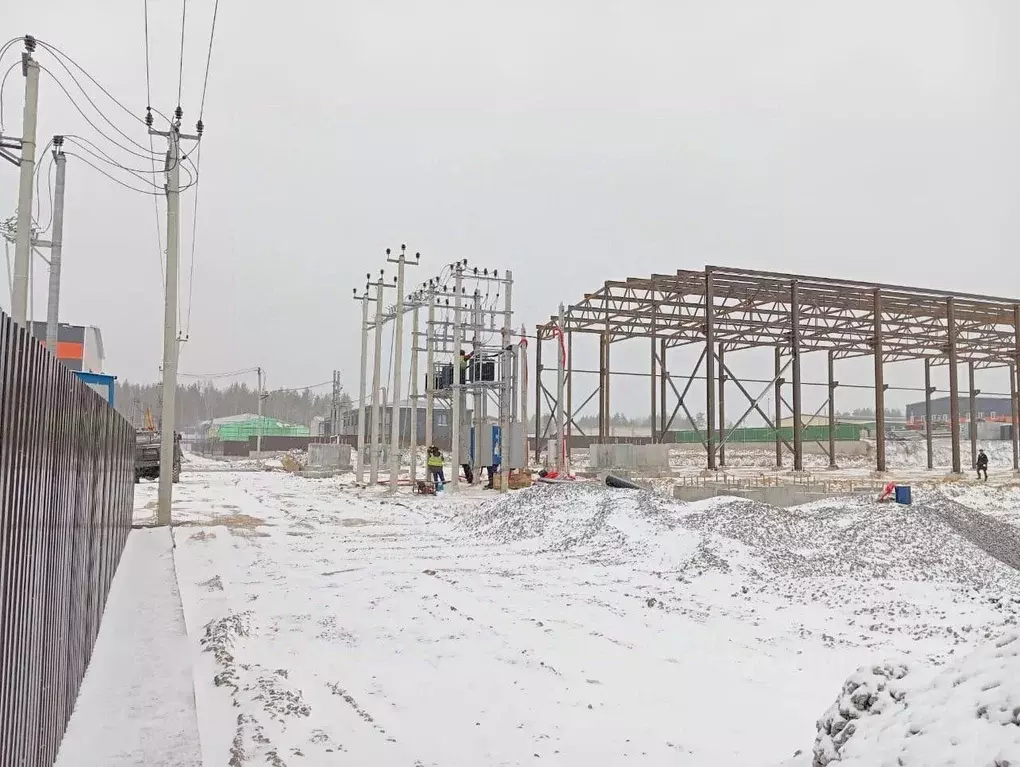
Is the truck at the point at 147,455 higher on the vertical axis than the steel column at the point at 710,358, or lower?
lower

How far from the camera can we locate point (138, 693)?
5242 millimetres

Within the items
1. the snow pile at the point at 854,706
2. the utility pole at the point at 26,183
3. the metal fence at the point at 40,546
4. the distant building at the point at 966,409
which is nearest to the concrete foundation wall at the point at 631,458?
the utility pole at the point at 26,183

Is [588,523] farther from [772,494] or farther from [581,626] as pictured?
[581,626]

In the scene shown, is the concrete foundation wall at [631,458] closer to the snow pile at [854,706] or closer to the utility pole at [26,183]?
the utility pole at [26,183]

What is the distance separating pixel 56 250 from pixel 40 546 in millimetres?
15153

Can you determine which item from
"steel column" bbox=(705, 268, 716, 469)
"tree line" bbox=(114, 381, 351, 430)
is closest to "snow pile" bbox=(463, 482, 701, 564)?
"steel column" bbox=(705, 268, 716, 469)

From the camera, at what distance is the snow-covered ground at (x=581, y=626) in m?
4.76

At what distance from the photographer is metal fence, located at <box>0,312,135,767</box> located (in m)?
3.02

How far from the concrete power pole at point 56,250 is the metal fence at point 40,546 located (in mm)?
12075

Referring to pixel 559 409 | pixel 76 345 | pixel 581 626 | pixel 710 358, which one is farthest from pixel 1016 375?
pixel 76 345

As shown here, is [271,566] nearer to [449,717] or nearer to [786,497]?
[449,717]

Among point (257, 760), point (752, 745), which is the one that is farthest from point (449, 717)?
point (752, 745)

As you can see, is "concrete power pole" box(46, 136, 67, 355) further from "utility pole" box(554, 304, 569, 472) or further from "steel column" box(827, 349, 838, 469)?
"steel column" box(827, 349, 838, 469)

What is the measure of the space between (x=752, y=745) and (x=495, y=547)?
28.1 feet
